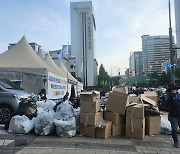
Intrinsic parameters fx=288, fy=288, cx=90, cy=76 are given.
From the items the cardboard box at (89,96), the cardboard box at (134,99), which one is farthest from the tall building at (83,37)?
the cardboard box at (89,96)

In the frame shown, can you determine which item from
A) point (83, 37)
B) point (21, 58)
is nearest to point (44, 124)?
point (21, 58)

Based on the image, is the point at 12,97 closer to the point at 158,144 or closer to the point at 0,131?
the point at 0,131

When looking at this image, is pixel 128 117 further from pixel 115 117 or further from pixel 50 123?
pixel 50 123

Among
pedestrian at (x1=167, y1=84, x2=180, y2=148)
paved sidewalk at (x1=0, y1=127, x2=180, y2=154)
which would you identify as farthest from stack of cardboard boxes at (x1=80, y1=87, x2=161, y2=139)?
pedestrian at (x1=167, y1=84, x2=180, y2=148)

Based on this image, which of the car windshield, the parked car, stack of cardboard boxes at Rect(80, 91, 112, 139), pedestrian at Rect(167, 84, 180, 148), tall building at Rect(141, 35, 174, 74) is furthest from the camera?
tall building at Rect(141, 35, 174, 74)

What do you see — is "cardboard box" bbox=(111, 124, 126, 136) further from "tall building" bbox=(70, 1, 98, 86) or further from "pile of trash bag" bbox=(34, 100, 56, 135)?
"tall building" bbox=(70, 1, 98, 86)

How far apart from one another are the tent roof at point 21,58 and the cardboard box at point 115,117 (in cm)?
884

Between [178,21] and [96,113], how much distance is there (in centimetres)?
3068

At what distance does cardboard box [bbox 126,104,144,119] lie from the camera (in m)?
8.52

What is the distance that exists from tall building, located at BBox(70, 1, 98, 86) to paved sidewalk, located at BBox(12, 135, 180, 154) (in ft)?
307

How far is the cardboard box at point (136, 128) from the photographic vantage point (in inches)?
334

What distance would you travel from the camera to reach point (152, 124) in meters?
9.27

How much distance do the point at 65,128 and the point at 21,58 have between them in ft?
34.4

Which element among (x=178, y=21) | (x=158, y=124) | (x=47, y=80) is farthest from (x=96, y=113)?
(x=178, y=21)
